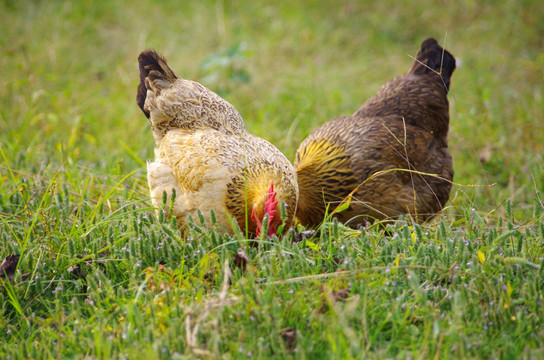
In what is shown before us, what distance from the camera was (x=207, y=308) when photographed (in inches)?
86.7

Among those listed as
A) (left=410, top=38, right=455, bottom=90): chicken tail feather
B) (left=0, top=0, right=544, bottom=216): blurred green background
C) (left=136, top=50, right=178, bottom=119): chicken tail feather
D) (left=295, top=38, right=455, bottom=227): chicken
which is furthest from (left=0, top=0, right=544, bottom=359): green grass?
(left=136, top=50, right=178, bottom=119): chicken tail feather

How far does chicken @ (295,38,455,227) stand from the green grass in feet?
0.98

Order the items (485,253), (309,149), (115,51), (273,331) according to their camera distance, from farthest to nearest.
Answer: (115,51) < (309,149) < (485,253) < (273,331)

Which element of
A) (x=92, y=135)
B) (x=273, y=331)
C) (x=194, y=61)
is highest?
(x=194, y=61)

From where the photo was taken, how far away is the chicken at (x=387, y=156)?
3891 millimetres

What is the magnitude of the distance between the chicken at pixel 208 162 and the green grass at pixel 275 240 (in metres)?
0.23

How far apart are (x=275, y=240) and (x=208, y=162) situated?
832mm

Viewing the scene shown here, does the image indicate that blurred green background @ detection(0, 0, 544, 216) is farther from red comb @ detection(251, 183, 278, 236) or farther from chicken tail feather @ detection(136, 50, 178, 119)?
red comb @ detection(251, 183, 278, 236)

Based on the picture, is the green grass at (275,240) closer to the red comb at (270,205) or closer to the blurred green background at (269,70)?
the blurred green background at (269,70)

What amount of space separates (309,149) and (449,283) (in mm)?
1852

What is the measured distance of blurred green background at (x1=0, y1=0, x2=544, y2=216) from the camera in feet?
16.5

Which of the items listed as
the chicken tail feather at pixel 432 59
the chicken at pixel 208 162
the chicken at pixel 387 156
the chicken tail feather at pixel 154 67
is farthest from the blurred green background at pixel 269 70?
the chicken tail feather at pixel 154 67

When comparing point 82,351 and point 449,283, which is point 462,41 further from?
→ point 82,351

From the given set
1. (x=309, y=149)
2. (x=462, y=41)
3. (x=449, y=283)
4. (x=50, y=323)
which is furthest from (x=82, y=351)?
(x=462, y=41)
